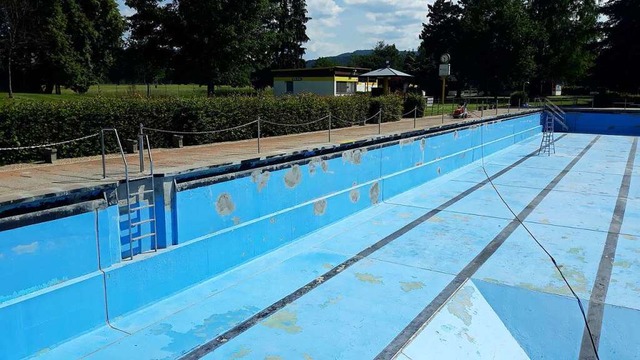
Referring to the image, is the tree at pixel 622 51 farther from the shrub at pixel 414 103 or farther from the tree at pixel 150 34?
the tree at pixel 150 34

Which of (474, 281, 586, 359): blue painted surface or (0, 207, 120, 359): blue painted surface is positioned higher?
(0, 207, 120, 359): blue painted surface

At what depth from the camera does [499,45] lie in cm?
4969

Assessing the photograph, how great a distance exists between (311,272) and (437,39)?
69.0m

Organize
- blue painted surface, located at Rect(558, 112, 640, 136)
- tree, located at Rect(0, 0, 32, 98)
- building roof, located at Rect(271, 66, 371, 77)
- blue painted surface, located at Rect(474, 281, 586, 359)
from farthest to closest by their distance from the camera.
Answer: building roof, located at Rect(271, 66, 371, 77), tree, located at Rect(0, 0, 32, 98), blue painted surface, located at Rect(558, 112, 640, 136), blue painted surface, located at Rect(474, 281, 586, 359)

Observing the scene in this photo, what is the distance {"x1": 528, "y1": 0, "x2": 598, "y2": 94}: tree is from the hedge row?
130 feet

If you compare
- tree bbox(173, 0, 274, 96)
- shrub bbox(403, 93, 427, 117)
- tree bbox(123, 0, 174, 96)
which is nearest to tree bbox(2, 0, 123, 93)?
tree bbox(123, 0, 174, 96)

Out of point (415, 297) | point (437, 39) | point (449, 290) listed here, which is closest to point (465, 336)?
point (415, 297)

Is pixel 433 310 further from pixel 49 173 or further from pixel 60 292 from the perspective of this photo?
pixel 49 173

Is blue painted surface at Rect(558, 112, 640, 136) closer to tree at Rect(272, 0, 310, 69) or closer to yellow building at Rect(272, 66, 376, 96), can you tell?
yellow building at Rect(272, 66, 376, 96)

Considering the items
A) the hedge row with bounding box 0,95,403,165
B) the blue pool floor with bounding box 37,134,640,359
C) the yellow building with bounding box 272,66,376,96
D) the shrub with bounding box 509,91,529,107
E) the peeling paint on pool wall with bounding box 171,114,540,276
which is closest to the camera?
the blue pool floor with bounding box 37,134,640,359

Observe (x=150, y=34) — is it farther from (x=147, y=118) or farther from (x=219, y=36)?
(x=147, y=118)

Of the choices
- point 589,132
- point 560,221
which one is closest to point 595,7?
point 589,132

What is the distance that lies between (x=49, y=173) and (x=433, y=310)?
25.6 ft

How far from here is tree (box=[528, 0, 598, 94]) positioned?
51.7 metres
